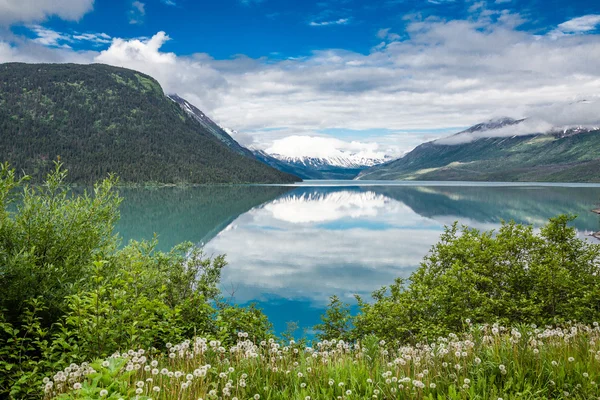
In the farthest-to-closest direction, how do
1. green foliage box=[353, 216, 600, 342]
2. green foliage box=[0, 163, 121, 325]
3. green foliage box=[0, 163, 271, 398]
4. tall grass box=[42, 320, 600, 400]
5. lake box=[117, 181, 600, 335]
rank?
lake box=[117, 181, 600, 335] < green foliage box=[353, 216, 600, 342] < green foliage box=[0, 163, 121, 325] < green foliage box=[0, 163, 271, 398] < tall grass box=[42, 320, 600, 400]

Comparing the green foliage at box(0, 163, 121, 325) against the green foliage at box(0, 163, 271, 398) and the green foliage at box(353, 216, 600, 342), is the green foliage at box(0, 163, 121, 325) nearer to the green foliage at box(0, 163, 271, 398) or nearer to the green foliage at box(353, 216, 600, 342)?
the green foliage at box(0, 163, 271, 398)

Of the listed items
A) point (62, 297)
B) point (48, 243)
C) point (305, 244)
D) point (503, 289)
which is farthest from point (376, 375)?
point (305, 244)

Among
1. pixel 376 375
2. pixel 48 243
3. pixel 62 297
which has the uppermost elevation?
pixel 48 243

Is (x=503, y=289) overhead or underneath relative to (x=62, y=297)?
underneath

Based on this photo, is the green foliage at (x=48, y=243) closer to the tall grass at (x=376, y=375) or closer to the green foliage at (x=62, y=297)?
the green foliage at (x=62, y=297)

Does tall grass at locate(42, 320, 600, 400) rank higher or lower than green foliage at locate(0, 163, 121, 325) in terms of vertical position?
lower

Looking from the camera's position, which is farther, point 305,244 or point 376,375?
point 305,244

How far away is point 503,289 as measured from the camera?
1565 centimetres

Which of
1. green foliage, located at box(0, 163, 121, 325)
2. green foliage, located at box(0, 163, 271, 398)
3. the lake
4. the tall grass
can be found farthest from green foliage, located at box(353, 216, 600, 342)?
green foliage, located at box(0, 163, 121, 325)

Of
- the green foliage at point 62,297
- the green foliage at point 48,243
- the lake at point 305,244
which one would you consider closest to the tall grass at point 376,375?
the green foliage at point 62,297

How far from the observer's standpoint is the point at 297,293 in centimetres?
3506

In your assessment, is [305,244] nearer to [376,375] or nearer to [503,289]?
[503,289]

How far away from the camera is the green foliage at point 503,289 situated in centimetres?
1416

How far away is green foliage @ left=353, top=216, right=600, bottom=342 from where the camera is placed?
1416cm
